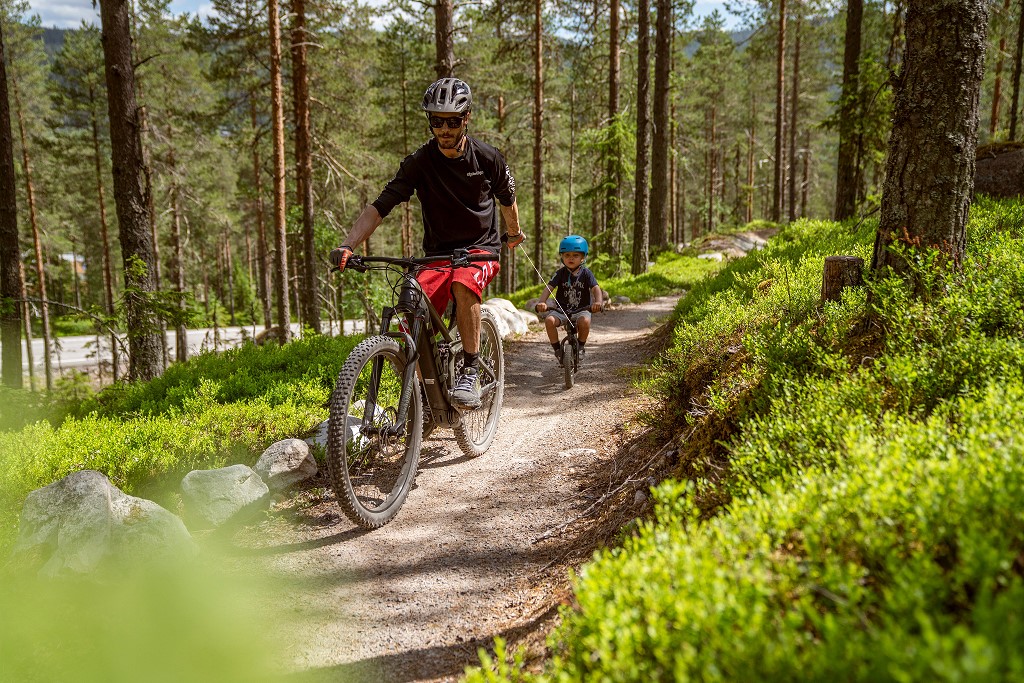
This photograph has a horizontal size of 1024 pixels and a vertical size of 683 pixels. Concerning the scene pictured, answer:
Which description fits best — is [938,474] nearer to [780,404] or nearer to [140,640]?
[780,404]

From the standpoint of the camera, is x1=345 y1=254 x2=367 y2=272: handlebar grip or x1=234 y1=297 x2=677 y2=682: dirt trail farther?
x1=345 y1=254 x2=367 y2=272: handlebar grip

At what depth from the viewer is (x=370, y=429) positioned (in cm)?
411

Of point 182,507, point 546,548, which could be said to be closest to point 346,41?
point 182,507

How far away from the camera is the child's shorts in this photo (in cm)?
789

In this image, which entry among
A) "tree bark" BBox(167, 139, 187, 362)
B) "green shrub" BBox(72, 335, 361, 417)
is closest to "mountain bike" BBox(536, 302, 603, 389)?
"green shrub" BBox(72, 335, 361, 417)

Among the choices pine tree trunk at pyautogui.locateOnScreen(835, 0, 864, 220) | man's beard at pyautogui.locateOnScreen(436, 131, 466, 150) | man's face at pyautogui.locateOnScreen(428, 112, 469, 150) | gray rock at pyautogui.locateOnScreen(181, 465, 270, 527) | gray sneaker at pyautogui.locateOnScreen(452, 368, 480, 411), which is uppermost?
pine tree trunk at pyautogui.locateOnScreen(835, 0, 864, 220)

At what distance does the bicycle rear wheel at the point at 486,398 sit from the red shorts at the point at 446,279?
845 millimetres

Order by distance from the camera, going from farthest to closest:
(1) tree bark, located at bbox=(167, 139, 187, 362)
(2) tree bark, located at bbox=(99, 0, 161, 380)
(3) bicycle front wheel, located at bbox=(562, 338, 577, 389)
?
1. (1) tree bark, located at bbox=(167, 139, 187, 362)
2. (2) tree bark, located at bbox=(99, 0, 161, 380)
3. (3) bicycle front wheel, located at bbox=(562, 338, 577, 389)

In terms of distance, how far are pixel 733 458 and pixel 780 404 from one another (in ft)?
1.63

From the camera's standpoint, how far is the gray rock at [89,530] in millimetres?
3564

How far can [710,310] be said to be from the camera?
8.09 metres

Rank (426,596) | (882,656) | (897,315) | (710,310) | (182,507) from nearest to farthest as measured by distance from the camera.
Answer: (882,656)
(426,596)
(897,315)
(182,507)
(710,310)

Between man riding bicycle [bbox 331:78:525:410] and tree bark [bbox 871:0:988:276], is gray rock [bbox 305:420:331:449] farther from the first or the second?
tree bark [bbox 871:0:988:276]

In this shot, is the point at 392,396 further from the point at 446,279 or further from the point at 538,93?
the point at 538,93
